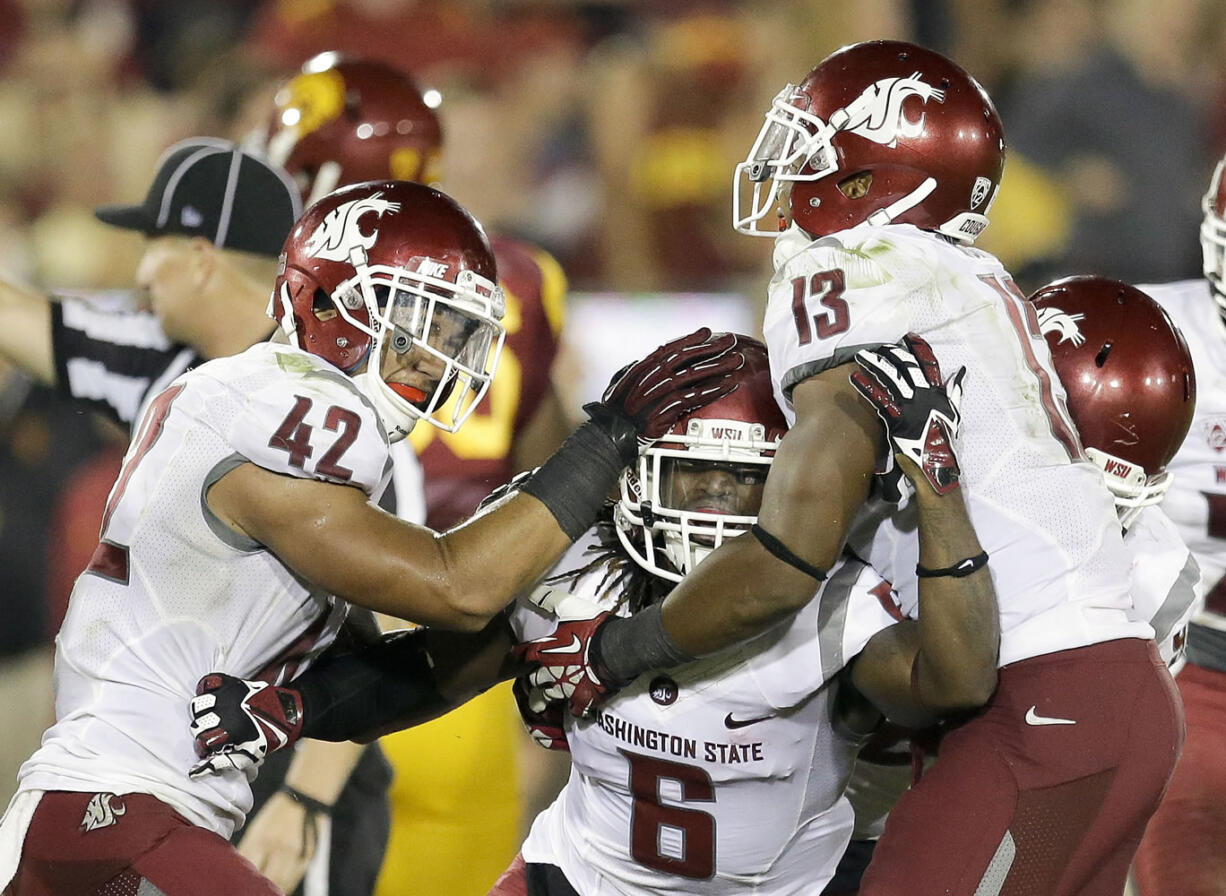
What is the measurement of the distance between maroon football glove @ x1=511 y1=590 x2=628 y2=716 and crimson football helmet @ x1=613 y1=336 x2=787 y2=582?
138 millimetres

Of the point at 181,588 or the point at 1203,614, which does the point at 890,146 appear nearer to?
the point at 181,588

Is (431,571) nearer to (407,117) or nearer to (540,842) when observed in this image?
(540,842)

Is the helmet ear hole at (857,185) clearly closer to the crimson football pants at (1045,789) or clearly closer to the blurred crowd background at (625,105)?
the crimson football pants at (1045,789)

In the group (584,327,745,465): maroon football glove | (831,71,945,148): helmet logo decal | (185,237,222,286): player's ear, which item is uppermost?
(831,71,945,148): helmet logo decal

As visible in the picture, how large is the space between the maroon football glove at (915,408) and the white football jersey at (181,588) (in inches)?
29.4

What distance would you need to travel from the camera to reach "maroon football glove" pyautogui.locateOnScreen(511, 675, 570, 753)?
274 cm

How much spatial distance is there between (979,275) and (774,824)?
949 millimetres

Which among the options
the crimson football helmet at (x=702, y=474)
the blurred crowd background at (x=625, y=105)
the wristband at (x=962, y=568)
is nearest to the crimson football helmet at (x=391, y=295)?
the crimson football helmet at (x=702, y=474)

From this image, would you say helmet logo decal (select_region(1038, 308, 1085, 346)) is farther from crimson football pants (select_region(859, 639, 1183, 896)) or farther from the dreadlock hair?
the dreadlock hair

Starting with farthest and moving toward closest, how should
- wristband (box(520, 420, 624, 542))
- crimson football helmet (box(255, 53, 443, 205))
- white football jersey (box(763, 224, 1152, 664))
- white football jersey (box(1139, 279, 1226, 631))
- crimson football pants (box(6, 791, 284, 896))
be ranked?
1. crimson football helmet (box(255, 53, 443, 205))
2. white football jersey (box(1139, 279, 1226, 631))
3. wristband (box(520, 420, 624, 542))
4. white football jersey (box(763, 224, 1152, 664))
5. crimson football pants (box(6, 791, 284, 896))

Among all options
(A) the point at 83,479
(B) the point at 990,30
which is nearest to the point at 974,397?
(A) the point at 83,479

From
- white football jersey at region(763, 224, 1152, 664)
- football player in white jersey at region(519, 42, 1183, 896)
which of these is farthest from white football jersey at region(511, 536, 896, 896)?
white football jersey at region(763, 224, 1152, 664)

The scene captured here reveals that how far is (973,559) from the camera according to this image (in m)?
2.27

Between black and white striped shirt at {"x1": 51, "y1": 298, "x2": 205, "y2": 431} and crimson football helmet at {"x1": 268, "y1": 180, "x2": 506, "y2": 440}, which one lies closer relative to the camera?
crimson football helmet at {"x1": 268, "y1": 180, "x2": 506, "y2": 440}
